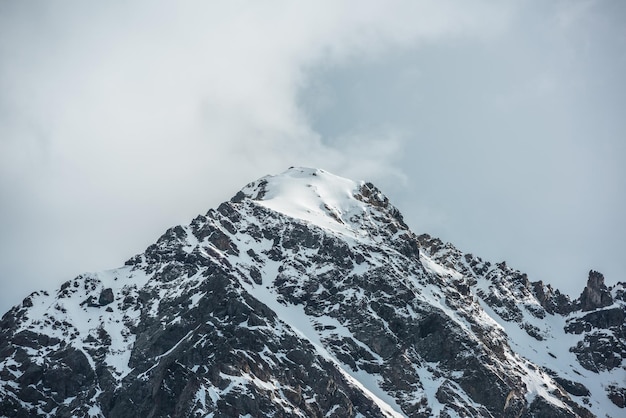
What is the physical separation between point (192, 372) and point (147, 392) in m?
11.5

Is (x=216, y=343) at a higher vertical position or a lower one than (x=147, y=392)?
higher

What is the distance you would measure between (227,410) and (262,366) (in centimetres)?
1608

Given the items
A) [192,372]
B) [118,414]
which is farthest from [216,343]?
[118,414]

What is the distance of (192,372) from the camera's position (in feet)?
636

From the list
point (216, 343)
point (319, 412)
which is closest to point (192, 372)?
point (216, 343)

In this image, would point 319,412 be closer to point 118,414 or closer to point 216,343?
point 216,343

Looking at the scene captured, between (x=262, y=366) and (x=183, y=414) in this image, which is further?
(x=262, y=366)

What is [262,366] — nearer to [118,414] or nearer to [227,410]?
[227,410]

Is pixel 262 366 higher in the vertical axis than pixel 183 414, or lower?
higher

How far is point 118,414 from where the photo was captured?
198875 millimetres

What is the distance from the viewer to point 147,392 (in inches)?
7840

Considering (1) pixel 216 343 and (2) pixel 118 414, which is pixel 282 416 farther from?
(2) pixel 118 414

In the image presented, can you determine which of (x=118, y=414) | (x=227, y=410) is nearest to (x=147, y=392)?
(x=118, y=414)

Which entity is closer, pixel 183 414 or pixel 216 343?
pixel 183 414
